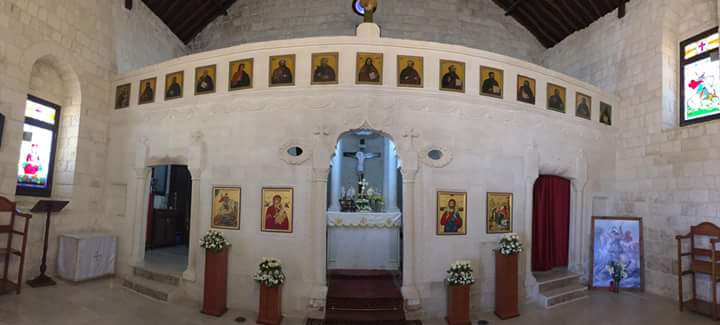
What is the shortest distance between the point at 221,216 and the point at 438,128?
4.00 metres

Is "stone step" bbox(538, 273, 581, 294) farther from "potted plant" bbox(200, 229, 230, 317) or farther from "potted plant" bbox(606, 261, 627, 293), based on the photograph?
"potted plant" bbox(200, 229, 230, 317)

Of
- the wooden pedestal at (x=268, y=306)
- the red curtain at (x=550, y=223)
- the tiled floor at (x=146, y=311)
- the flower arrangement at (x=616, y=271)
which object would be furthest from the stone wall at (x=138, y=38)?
the flower arrangement at (x=616, y=271)

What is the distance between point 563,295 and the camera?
6891 millimetres

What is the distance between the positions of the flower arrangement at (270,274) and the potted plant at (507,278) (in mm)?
3503

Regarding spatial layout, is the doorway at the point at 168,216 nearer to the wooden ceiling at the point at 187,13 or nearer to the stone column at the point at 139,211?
the stone column at the point at 139,211

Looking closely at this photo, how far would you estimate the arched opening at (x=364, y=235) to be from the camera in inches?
236

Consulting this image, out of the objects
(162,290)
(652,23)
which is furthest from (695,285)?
(162,290)

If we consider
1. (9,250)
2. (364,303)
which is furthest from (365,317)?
(9,250)

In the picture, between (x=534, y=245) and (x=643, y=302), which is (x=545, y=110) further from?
(x=643, y=302)

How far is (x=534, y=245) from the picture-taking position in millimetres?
7863

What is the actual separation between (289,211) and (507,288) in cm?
375

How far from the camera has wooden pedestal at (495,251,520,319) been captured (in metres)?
6.09

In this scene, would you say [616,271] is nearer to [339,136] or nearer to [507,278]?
[507,278]

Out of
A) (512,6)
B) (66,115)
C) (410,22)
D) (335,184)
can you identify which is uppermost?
(512,6)
